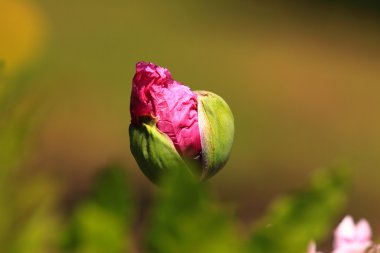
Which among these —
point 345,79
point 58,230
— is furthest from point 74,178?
point 58,230

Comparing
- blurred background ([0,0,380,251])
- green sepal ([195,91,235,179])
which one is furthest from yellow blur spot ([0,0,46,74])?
green sepal ([195,91,235,179])

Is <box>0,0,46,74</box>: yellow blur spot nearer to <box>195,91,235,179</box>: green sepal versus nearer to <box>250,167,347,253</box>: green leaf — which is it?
<box>195,91,235,179</box>: green sepal

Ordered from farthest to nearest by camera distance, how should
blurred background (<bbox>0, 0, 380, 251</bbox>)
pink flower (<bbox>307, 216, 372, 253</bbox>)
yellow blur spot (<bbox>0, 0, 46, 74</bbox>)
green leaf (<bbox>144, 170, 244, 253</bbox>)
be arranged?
blurred background (<bbox>0, 0, 380, 251</bbox>) < yellow blur spot (<bbox>0, 0, 46, 74</bbox>) < pink flower (<bbox>307, 216, 372, 253</bbox>) < green leaf (<bbox>144, 170, 244, 253</bbox>)

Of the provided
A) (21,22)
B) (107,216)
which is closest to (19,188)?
(107,216)

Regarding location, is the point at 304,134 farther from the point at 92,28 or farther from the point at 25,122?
the point at 25,122

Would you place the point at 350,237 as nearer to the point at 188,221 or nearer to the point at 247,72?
the point at 188,221
